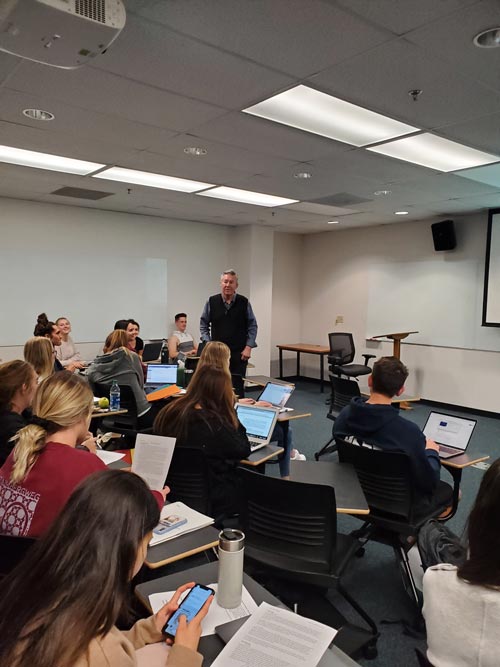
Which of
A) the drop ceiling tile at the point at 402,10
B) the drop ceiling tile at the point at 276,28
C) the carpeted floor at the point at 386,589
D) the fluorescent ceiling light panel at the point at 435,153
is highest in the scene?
the fluorescent ceiling light panel at the point at 435,153

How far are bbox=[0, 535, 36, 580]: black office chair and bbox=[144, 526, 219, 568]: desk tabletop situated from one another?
39 cm

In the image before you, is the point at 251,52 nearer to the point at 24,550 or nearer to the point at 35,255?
the point at 24,550

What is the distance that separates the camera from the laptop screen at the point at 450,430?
2900mm

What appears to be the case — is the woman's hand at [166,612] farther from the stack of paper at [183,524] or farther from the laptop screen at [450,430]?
the laptop screen at [450,430]

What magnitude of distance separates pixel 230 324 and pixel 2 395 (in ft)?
10.4

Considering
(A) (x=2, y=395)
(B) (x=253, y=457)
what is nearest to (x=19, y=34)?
(A) (x=2, y=395)

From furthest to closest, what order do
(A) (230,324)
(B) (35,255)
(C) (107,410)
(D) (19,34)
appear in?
(B) (35,255) < (A) (230,324) < (C) (107,410) < (D) (19,34)

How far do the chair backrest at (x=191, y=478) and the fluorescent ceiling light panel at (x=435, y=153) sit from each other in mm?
2833

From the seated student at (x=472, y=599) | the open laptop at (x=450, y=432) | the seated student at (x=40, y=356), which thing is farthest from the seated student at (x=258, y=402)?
the seated student at (x=472, y=599)

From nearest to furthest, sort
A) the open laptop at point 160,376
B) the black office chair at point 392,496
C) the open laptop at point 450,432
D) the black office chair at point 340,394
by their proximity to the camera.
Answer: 1. the black office chair at point 392,496
2. the open laptop at point 450,432
3. the black office chair at point 340,394
4. the open laptop at point 160,376

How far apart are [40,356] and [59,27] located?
7.92ft

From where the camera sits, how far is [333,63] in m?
2.40

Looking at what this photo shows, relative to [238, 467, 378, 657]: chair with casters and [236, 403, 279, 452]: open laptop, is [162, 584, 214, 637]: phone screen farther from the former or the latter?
[236, 403, 279, 452]: open laptop

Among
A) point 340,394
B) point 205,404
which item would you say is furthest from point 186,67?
point 340,394
